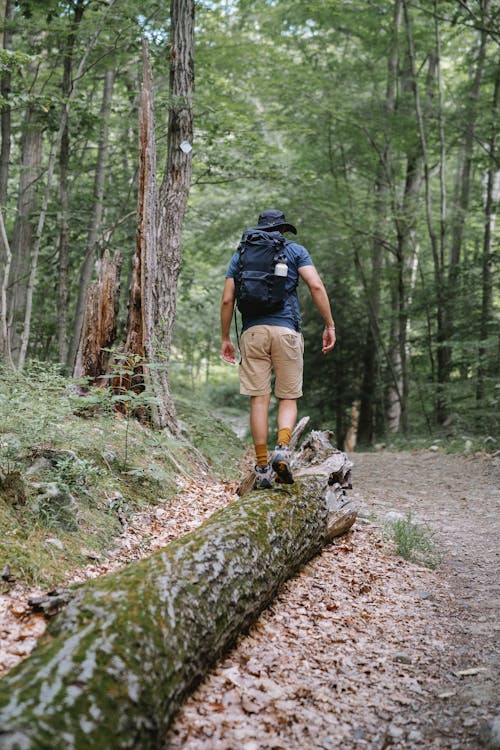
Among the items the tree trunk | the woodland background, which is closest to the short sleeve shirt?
the tree trunk

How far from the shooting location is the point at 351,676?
2.97m

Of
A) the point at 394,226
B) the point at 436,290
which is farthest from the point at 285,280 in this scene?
the point at 394,226

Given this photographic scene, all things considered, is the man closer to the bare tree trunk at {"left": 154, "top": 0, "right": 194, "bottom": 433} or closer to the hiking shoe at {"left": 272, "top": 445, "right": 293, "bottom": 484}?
the hiking shoe at {"left": 272, "top": 445, "right": 293, "bottom": 484}

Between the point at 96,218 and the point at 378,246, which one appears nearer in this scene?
the point at 96,218

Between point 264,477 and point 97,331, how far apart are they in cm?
335

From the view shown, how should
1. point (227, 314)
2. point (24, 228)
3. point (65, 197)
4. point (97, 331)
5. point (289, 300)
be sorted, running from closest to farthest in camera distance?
point (289, 300) → point (227, 314) → point (97, 331) → point (65, 197) → point (24, 228)

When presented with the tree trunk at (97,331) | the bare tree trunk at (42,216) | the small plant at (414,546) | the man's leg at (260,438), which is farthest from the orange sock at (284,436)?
the bare tree trunk at (42,216)

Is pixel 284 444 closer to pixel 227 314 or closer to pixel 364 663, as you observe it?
pixel 227 314

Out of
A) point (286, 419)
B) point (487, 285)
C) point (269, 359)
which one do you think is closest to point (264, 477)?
point (286, 419)

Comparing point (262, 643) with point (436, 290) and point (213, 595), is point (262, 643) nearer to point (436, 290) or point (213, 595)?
point (213, 595)

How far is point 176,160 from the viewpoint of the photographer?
776 cm

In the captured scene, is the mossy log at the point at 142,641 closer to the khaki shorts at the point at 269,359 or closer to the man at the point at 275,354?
the man at the point at 275,354

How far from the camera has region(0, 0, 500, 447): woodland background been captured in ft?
31.6

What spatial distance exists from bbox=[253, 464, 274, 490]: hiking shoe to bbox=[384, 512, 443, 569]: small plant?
1.44 metres
